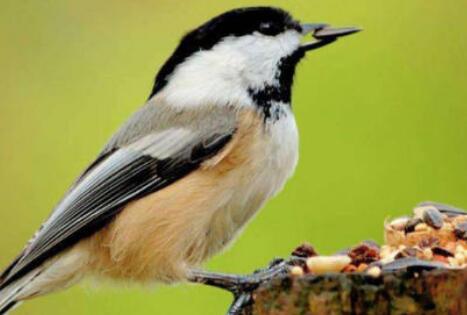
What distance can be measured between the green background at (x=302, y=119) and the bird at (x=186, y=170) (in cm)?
14

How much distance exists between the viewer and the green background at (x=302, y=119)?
3178mm

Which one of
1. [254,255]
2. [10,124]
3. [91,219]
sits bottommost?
[254,255]

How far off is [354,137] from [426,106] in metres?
0.26

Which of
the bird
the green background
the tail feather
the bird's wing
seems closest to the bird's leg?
the bird

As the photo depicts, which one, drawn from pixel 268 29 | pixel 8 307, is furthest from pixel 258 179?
pixel 8 307

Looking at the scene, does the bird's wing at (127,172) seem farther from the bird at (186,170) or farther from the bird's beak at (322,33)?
the bird's beak at (322,33)

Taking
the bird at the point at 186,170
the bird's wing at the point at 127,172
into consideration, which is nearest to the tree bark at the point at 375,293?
the bird at the point at 186,170

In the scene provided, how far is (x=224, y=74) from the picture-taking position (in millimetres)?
2863

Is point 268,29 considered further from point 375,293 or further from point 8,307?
point 375,293

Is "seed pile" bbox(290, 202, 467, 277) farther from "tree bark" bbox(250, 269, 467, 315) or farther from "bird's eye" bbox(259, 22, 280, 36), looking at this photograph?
"bird's eye" bbox(259, 22, 280, 36)

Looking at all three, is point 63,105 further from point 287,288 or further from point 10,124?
point 287,288

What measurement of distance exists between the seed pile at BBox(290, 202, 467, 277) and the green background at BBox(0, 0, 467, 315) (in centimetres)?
60

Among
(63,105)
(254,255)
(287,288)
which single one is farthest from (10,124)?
(287,288)

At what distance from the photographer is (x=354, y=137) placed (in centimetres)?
327
